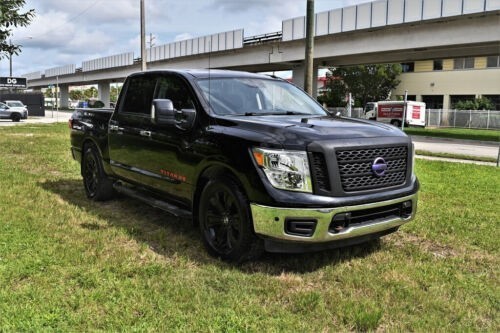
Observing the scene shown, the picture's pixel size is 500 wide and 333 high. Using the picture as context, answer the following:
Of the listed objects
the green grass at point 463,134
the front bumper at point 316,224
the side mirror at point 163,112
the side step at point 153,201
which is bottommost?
the green grass at point 463,134

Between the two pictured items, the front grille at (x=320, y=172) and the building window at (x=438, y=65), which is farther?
the building window at (x=438, y=65)

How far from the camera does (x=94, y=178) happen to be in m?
7.29

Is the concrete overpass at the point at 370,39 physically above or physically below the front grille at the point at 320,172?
above

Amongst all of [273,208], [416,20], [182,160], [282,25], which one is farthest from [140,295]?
[282,25]

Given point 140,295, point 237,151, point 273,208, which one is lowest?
point 140,295

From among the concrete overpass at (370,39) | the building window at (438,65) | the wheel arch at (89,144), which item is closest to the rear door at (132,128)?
the wheel arch at (89,144)

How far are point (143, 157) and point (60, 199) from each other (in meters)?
2.20

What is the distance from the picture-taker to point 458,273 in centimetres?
444

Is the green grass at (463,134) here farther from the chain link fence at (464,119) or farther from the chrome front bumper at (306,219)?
the chrome front bumper at (306,219)

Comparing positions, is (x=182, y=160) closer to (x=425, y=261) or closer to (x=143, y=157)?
(x=143, y=157)

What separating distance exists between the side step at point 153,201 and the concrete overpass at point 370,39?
15466 mm

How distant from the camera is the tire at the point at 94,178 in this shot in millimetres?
7023

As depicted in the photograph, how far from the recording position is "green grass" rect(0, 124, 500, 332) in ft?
11.3

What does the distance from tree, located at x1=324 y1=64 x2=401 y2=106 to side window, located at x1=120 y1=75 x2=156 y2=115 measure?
159 ft
